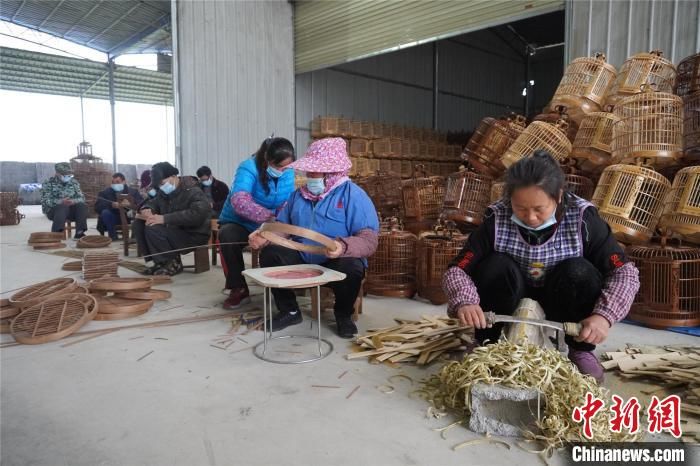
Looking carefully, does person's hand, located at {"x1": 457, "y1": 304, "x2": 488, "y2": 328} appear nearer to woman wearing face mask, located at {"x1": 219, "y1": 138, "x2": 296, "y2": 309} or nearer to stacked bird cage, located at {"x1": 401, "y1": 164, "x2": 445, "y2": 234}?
woman wearing face mask, located at {"x1": 219, "y1": 138, "x2": 296, "y2": 309}

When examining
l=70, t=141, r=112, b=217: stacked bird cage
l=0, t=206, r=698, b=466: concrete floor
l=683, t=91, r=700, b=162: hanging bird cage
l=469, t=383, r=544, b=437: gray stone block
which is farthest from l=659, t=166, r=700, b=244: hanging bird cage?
l=70, t=141, r=112, b=217: stacked bird cage

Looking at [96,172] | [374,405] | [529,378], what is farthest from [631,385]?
[96,172]

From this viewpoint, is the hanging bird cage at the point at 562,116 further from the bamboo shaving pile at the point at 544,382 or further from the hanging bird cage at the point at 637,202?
the bamboo shaving pile at the point at 544,382

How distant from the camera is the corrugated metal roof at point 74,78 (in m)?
17.8

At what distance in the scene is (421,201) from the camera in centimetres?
556

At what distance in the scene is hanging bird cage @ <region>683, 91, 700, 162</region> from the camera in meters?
3.64

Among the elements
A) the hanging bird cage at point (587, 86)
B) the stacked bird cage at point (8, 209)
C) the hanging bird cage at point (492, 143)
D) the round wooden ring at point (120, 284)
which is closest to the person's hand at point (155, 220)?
the round wooden ring at point (120, 284)

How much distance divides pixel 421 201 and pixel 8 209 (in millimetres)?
10923

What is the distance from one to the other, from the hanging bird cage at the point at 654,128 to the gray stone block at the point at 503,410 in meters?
2.66

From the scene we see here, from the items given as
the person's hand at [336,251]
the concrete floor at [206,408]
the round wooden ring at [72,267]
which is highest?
the person's hand at [336,251]

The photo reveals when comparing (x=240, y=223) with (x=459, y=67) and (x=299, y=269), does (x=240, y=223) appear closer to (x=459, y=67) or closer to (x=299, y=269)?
(x=299, y=269)

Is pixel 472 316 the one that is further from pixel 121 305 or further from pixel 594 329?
pixel 121 305

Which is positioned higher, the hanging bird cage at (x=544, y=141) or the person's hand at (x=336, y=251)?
the hanging bird cage at (x=544, y=141)

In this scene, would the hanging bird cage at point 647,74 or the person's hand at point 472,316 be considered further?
the hanging bird cage at point 647,74
